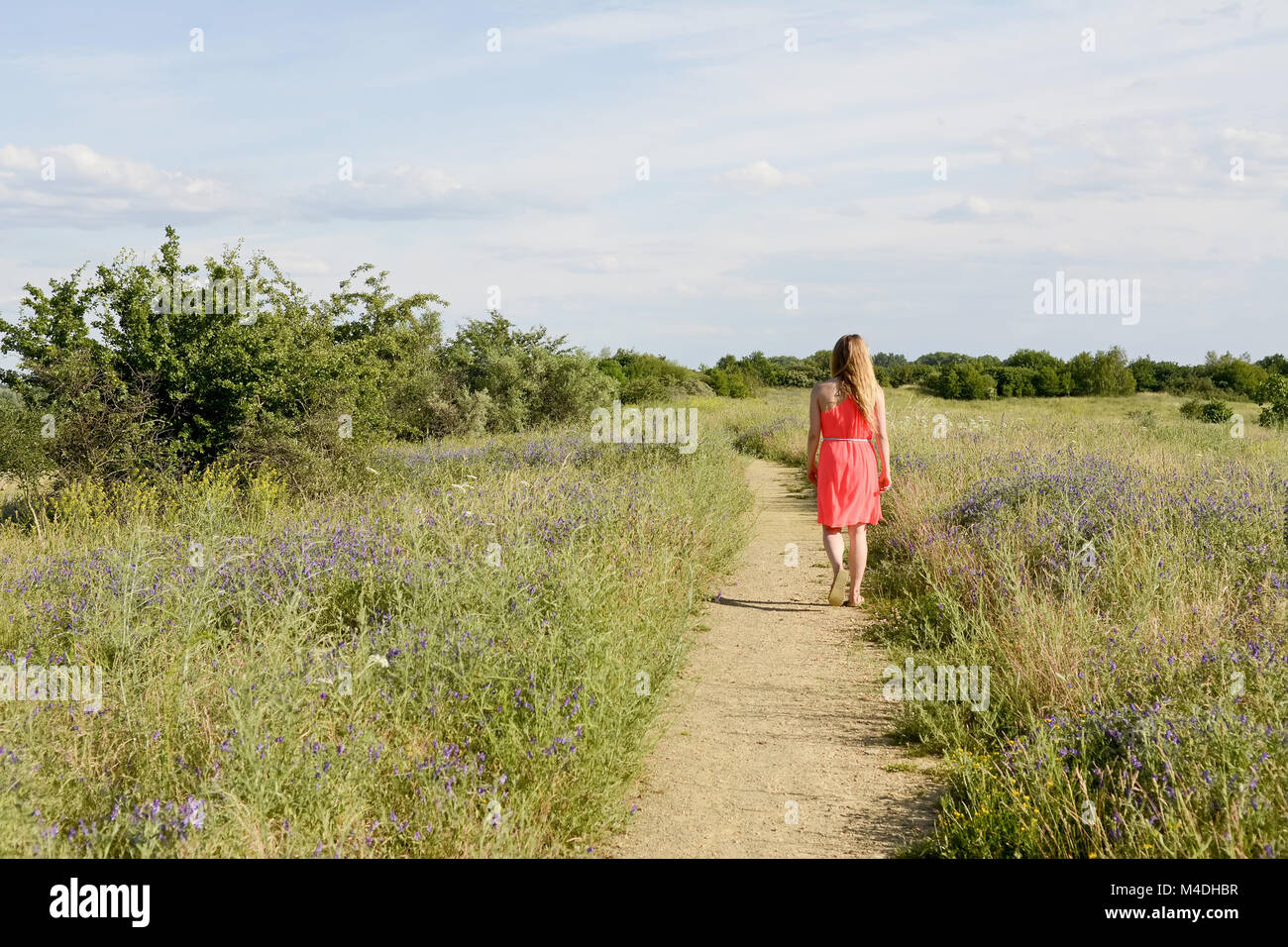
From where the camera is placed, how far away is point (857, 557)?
24.5 ft

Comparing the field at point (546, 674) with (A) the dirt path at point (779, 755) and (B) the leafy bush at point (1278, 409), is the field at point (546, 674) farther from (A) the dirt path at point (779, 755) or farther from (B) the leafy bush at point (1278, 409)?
(B) the leafy bush at point (1278, 409)

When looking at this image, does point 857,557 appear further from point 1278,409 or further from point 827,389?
point 1278,409

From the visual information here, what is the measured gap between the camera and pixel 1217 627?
4.56 m

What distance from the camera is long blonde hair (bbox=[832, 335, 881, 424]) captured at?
7.18m

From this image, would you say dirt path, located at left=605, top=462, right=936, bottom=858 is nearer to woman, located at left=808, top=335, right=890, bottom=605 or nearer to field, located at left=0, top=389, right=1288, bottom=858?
field, located at left=0, top=389, right=1288, bottom=858

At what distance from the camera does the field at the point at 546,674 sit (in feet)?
10.5

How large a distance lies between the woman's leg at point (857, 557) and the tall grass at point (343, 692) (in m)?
1.54

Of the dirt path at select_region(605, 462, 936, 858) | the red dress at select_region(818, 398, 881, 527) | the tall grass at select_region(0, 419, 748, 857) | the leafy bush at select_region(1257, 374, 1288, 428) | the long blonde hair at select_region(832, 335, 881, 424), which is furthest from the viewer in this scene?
the leafy bush at select_region(1257, 374, 1288, 428)

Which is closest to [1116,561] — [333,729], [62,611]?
[333,729]

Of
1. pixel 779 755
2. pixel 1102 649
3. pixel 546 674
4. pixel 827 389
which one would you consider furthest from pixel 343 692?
pixel 827 389

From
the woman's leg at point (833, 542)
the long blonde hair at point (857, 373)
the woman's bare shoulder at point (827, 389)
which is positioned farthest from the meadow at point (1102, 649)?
the woman's bare shoulder at point (827, 389)

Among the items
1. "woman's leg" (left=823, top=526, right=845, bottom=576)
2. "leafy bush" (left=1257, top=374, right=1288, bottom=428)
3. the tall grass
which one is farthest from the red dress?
"leafy bush" (left=1257, top=374, right=1288, bottom=428)

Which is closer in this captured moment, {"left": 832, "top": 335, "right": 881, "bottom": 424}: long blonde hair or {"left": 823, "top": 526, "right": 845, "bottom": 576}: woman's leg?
{"left": 832, "top": 335, "right": 881, "bottom": 424}: long blonde hair
